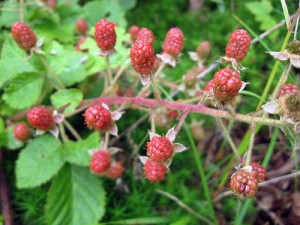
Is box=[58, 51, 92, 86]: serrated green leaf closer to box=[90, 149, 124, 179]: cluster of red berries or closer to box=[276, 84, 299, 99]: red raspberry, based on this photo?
box=[90, 149, 124, 179]: cluster of red berries

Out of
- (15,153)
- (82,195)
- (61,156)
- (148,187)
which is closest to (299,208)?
(148,187)

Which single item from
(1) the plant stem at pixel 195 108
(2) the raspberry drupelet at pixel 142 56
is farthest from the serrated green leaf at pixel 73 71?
(2) the raspberry drupelet at pixel 142 56

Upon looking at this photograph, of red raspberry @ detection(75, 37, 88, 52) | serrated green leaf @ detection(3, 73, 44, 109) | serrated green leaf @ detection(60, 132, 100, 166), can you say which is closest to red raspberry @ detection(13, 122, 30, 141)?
serrated green leaf @ detection(3, 73, 44, 109)

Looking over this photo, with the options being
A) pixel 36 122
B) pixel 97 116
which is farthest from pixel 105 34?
pixel 36 122

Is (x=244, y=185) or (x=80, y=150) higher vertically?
(x=244, y=185)

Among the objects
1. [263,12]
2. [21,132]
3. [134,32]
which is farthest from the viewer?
[263,12]

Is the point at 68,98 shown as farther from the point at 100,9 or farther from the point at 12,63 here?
the point at 100,9

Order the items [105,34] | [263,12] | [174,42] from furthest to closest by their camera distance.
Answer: [263,12] → [174,42] → [105,34]

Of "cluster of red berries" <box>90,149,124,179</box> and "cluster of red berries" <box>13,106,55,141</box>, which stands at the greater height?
"cluster of red berries" <box>13,106,55,141</box>
